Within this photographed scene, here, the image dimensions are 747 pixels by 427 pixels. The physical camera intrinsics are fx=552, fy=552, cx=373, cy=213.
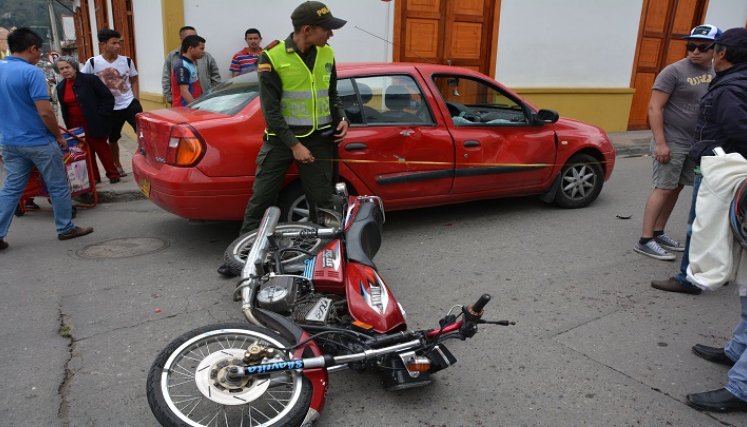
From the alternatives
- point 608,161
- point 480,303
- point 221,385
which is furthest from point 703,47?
point 221,385

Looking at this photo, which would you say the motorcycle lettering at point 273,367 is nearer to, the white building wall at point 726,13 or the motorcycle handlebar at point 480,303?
the motorcycle handlebar at point 480,303

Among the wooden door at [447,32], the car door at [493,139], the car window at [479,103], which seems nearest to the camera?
the car door at [493,139]

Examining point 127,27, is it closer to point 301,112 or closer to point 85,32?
point 301,112

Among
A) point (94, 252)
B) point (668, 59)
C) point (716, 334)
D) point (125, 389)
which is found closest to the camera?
point (125, 389)

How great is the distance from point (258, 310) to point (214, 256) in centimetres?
Result: 217

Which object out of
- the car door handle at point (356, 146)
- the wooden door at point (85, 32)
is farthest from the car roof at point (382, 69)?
the wooden door at point (85, 32)

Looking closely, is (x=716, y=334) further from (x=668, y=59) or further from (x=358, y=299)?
(x=668, y=59)

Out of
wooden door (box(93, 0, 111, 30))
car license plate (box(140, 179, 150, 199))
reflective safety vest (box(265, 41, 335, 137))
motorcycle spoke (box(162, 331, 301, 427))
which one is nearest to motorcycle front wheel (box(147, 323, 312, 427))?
motorcycle spoke (box(162, 331, 301, 427))

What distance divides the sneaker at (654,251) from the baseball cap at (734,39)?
1.96m

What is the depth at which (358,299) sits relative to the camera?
8.94ft

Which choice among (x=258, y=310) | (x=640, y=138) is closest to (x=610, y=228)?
(x=258, y=310)

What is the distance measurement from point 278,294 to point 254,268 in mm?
189

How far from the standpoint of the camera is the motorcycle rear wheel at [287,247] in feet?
10.3

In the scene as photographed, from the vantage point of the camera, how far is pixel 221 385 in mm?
2377
